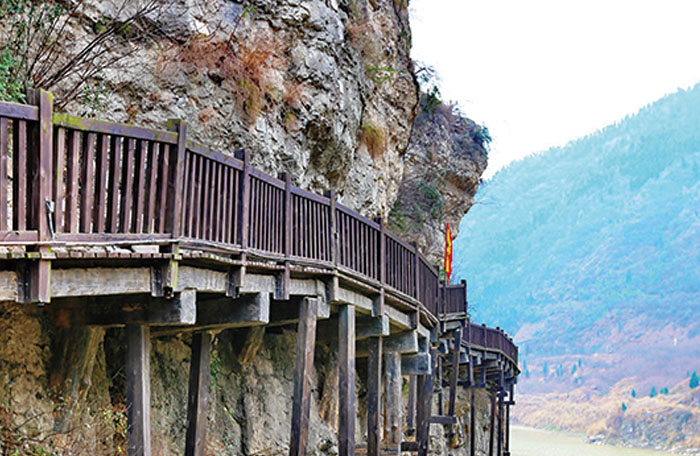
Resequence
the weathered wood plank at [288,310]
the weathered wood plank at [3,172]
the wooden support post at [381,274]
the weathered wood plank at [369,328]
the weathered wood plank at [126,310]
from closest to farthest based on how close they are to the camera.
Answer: the weathered wood plank at [3,172] → the weathered wood plank at [126,310] → the weathered wood plank at [288,310] → the wooden support post at [381,274] → the weathered wood plank at [369,328]

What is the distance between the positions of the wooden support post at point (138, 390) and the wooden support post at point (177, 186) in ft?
4.21

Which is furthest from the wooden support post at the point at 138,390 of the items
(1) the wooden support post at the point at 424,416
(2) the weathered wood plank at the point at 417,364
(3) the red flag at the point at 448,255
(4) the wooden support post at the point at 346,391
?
(3) the red flag at the point at 448,255

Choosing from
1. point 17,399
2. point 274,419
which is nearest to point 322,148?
point 274,419

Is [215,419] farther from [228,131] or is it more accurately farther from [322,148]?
[322,148]

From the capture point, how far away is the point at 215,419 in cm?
1195

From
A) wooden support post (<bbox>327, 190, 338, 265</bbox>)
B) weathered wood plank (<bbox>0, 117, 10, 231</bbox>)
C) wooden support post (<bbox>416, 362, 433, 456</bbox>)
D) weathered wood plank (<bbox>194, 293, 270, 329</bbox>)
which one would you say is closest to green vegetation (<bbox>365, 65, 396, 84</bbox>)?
wooden support post (<bbox>416, 362, 433, 456</bbox>)

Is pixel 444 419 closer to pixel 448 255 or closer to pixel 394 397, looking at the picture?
pixel 394 397

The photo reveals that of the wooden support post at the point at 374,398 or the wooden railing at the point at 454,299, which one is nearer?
the wooden support post at the point at 374,398

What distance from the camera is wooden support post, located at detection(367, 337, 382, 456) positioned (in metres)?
13.3

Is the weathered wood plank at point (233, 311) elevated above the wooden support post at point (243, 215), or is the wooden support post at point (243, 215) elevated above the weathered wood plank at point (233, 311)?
the wooden support post at point (243, 215)

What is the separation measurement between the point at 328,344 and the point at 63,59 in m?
7.12

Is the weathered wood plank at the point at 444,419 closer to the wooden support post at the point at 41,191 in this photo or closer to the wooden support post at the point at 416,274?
the wooden support post at the point at 416,274

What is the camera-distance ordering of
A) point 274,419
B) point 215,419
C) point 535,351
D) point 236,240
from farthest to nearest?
1. point 535,351
2. point 274,419
3. point 215,419
4. point 236,240

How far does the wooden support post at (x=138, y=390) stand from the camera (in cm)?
789
